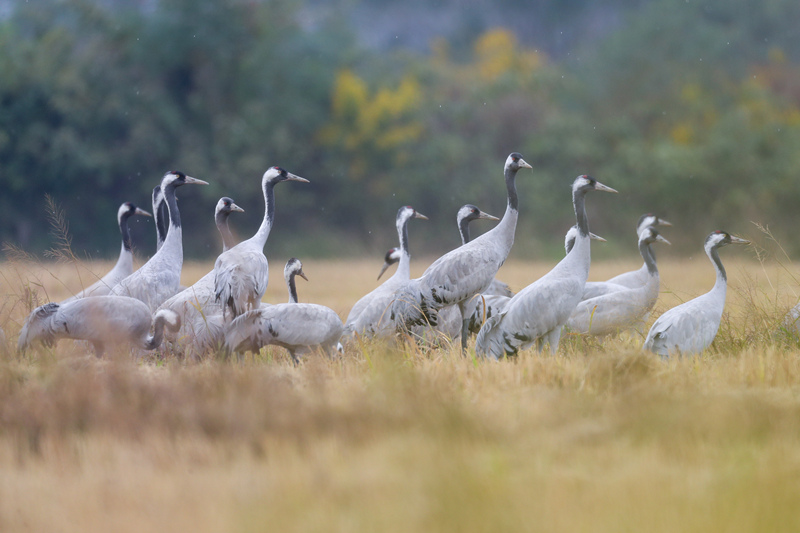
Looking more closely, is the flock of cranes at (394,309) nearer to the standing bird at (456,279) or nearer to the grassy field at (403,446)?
the standing bird at (456,279)

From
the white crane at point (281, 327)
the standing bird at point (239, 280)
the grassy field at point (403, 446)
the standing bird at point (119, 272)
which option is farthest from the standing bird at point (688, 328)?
the standing bird at point (119, 272)

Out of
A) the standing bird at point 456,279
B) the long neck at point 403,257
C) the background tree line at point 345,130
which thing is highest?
the background tree line at point 345,130

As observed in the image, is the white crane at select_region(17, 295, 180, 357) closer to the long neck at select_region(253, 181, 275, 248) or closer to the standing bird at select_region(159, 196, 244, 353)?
the standing bird at select_region(159, 196, 244, 353)

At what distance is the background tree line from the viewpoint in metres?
19.3

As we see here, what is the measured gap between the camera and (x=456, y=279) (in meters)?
5.88

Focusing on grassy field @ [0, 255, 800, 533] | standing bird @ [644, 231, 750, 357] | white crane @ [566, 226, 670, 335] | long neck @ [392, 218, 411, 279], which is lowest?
grassy field @ [0, 255, 800, 533]

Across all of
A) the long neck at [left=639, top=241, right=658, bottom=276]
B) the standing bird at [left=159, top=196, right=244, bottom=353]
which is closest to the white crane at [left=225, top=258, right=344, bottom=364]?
the standing bird at [left=159, top=196, right=244, bottom=353]

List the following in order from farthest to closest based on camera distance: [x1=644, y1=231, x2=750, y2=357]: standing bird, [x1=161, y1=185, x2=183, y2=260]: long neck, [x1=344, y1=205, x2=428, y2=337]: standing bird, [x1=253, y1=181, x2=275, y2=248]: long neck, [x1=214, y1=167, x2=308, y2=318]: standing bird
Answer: [x1=161, y1=185, x2=183, y2=260]: long neck < [x1=253, y1=181, x2=275, y2=248]: long neck < [x1=344, y1=205, x2=428, y2=337]: standing bird < [x1=214, y1=167, x2=308, y2=318]: standing bird < [x1=644, y1=231, x2=750, y2=357]: standing bird

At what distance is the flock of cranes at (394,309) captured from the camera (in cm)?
531

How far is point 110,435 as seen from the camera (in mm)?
3549

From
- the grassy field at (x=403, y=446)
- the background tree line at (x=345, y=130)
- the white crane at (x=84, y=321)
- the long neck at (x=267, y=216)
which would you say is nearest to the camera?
the grassy field at (x=403, y=446)

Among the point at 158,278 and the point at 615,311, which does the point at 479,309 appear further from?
the point at 158,278

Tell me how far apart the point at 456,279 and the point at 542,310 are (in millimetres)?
728

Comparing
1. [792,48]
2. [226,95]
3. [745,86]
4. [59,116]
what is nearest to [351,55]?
[226,95]
